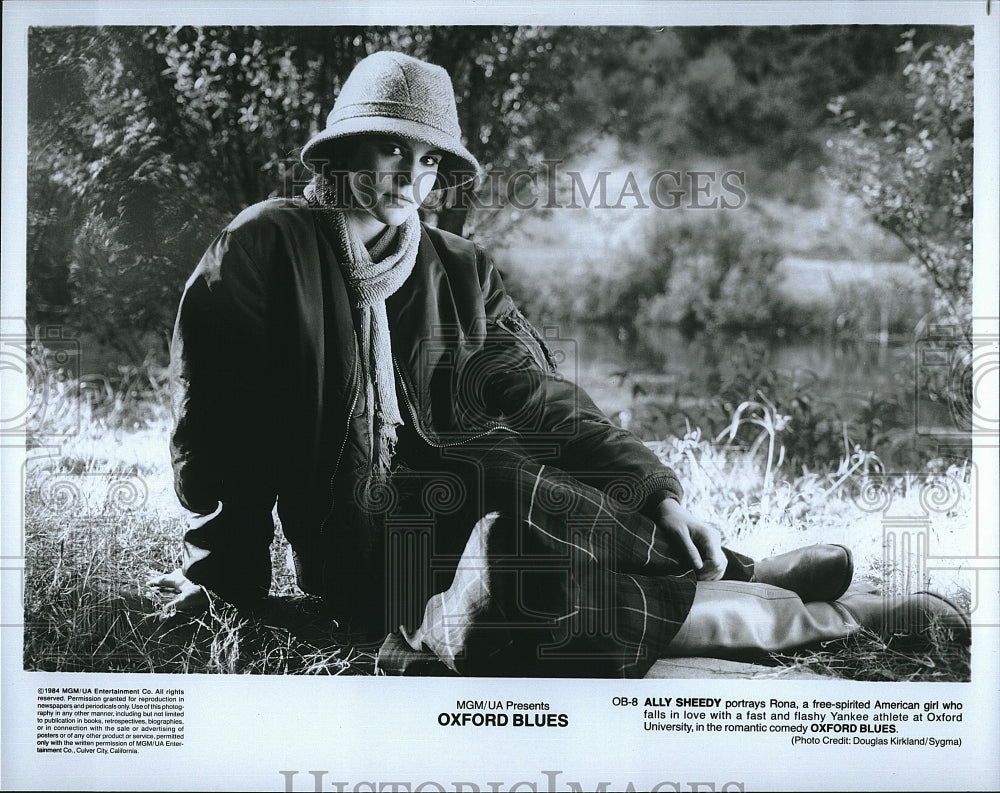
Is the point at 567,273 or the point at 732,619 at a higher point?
the point at 567,273

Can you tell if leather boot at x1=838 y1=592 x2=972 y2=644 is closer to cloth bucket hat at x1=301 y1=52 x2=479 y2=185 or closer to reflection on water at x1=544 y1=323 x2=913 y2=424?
reflection on water at x1=544 y1=323 x2=913 y2=424

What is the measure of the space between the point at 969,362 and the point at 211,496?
2.44 metres

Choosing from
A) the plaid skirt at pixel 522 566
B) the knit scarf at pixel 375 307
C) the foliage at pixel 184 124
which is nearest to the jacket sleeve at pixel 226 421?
the foliage at pixel 184 124

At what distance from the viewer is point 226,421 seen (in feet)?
10.0

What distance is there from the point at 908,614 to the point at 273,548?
201cm

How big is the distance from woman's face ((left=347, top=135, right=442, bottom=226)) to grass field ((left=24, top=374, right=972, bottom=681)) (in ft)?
3.09

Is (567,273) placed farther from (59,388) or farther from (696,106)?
(59,388)

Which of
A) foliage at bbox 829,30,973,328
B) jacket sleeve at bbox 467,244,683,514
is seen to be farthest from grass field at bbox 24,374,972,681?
foliage at bbox 829,30,973,328

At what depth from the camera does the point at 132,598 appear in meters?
3.17

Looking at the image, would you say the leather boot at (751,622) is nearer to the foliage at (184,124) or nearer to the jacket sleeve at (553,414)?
the jacket sleeve at (553,414)

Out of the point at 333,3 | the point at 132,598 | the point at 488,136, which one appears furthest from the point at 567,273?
the point at 132,598

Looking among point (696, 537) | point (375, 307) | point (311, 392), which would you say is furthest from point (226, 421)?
point (696, 537)

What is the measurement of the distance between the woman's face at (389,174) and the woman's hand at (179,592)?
1.27m

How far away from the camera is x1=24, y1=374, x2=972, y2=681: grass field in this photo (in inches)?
123
